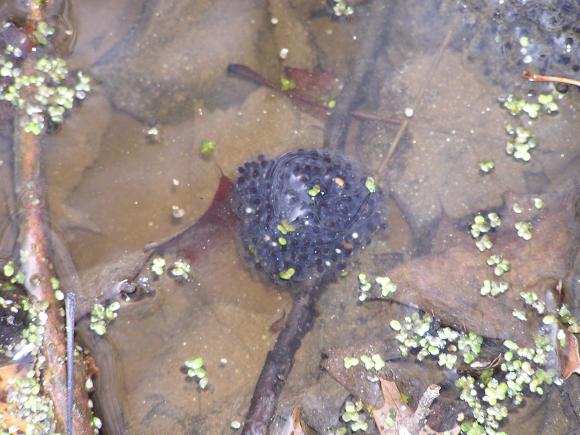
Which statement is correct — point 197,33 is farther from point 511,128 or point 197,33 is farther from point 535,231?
point 535,231

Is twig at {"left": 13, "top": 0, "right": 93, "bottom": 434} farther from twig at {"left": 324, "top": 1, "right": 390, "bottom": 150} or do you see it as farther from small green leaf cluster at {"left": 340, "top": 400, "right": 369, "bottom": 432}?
twig at {"left": 324, "top": 1, "right": 390, "bottom": 150}

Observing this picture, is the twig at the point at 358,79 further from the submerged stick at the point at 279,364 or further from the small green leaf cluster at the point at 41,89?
the small green leaf cluster at the point at 41,89

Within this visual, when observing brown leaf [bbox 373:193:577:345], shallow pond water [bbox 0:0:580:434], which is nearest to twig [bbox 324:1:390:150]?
shallow pond water [bbox 0:0:580:434]

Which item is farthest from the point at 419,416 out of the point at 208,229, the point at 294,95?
the point at 294,95

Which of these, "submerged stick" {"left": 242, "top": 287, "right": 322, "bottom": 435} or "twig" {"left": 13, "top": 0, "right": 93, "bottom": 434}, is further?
"submerged stick" {"left": 242, "top": 287, "right": 322, "bottom": 435}

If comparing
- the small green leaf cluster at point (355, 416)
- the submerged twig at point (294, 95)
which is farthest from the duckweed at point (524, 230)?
the small green leaf cluster at point (355, 416)

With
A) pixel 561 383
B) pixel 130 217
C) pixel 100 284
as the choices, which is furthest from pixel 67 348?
pixel 561 383
